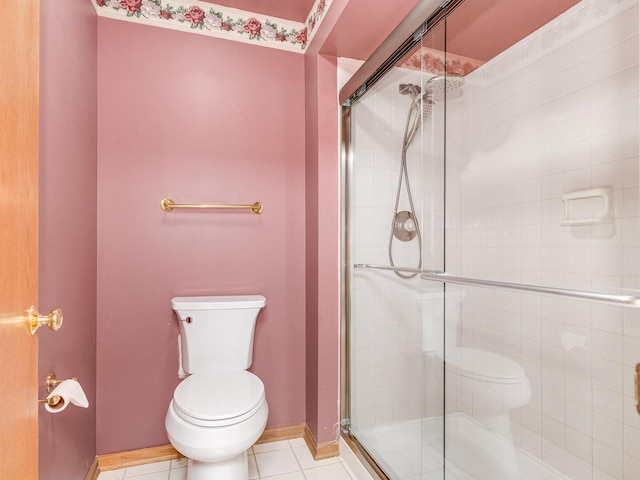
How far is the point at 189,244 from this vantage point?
1875 millimetres

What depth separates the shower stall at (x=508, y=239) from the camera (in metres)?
1.13

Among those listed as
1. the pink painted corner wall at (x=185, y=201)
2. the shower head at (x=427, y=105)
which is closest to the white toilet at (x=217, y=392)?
the pink painted corner wall at (x=185, y=201)

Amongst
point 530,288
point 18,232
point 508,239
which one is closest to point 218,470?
point 18,232

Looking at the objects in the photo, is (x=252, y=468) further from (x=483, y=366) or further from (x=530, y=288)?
(x=530, y=288)

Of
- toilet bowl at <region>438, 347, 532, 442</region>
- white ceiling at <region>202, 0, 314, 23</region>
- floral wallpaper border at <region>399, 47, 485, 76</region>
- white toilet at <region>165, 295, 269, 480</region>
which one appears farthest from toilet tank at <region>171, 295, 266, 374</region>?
white ceiling at <region>202, 0, 314, 23</region>

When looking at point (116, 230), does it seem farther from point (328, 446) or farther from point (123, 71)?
point (328, 446)

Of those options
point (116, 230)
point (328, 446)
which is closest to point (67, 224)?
point (116, 230)

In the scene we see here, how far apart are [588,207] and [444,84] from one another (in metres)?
0.66

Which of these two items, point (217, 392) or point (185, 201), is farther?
point (185, 201)

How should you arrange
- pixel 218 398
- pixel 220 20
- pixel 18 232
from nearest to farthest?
pixel 18 232 < pixel 218 398 < pixel 220 20

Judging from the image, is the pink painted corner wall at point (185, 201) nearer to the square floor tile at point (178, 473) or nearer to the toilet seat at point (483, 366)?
the square floor tile at point (178, 473)

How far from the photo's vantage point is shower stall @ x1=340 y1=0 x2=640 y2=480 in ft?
3.71

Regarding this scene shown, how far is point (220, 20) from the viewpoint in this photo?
192 cm

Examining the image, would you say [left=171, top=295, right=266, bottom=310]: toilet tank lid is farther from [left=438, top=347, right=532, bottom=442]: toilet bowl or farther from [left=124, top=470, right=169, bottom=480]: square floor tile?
[left=438, top=347, right=532, bottom=442]: toilet bowl
